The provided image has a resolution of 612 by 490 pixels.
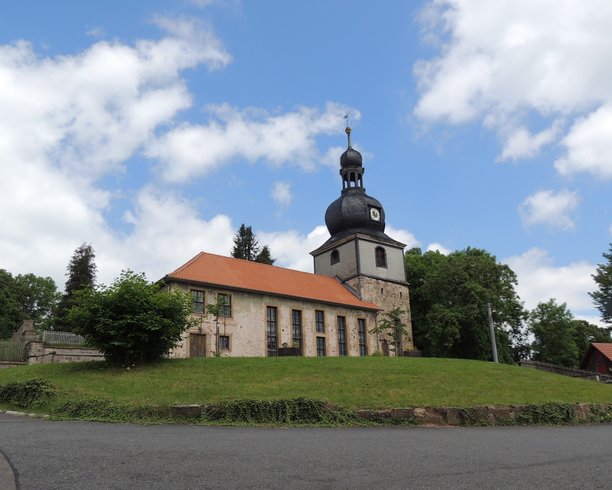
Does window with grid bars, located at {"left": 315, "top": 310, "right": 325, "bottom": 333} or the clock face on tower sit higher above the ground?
the clock face on tower

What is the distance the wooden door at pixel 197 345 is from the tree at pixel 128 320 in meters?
8.35

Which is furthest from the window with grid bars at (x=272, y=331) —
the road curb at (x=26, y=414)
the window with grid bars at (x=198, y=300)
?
the road curb at (x=26, y=414)

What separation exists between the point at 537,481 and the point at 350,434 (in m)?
5.21

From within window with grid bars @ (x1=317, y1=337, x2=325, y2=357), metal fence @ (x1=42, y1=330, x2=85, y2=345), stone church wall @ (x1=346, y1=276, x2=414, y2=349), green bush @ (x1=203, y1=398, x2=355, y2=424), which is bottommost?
green bush @ (x1=203, y1=398, x2=355, y2=424)

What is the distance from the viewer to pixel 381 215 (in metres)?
46.1

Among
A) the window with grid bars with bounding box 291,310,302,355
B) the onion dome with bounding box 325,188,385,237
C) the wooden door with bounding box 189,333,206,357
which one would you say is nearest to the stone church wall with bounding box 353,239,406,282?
the onion dome with bounding box 325,188,385,237

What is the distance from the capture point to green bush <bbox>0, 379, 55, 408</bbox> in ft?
50.6

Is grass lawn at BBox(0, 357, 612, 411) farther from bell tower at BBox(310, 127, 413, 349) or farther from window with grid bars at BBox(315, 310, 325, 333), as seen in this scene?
bell tower at BBox(310, 127, 413, 349)

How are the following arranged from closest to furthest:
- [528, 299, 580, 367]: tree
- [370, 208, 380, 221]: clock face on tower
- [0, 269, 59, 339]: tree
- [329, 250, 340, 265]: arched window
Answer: [329, 250, 340, 265]: arched window
[370, 208, 380, 221]: clock face on tower
[528, 299, 580, 367]: tree
[0, 269, 59, 339]: tree

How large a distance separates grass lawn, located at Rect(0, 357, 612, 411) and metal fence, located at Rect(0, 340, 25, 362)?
23.2 feet

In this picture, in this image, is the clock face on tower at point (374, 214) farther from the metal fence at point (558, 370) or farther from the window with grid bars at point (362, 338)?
the metal fence at point (558, 370)

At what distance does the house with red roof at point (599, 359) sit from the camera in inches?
1929

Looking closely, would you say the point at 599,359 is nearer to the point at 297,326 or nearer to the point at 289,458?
the point at 297,326

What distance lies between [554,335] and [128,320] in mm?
49402
